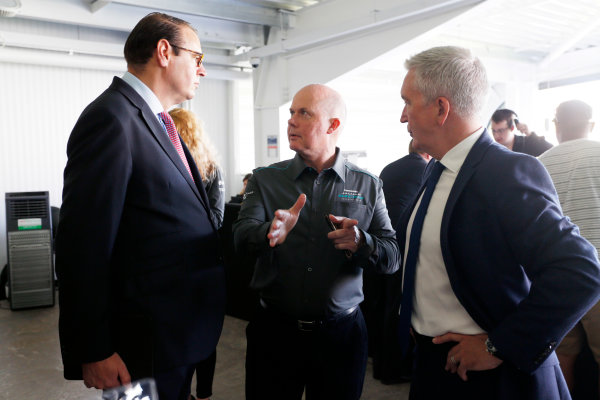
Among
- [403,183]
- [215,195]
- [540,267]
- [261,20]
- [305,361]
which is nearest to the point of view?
[540,267]

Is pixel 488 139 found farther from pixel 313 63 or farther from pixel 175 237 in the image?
pixel 313 63

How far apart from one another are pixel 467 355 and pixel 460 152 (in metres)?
0.56

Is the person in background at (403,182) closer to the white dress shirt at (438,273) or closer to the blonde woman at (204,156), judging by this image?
the blonde woman at (204,156)

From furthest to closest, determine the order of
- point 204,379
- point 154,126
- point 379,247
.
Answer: point 204,379, point 379,247, point 154,126

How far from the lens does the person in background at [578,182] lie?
2.43 metres

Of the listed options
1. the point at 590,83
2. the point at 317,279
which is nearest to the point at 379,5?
the point at 317,279

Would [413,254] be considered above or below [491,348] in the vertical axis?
above

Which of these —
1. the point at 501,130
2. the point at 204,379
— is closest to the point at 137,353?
the point at 204,379

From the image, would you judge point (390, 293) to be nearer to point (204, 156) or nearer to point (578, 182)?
point (578, 182)

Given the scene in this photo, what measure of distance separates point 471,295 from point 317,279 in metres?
0.68

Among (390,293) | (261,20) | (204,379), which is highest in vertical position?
(261,20)

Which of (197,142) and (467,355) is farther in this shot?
(197,142)

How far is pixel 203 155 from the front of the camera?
301 cm

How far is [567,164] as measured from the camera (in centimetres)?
253
